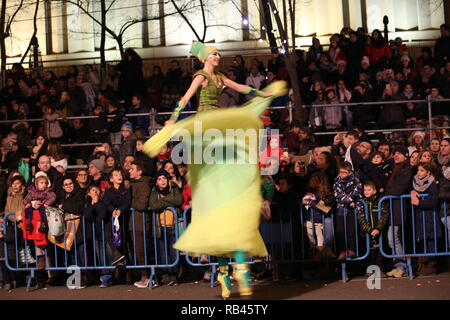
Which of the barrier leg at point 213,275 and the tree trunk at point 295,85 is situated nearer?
the barrier leg at point 213,275

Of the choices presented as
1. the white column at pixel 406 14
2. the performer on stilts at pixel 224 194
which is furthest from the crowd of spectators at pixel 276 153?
the white column at pixel 406 14

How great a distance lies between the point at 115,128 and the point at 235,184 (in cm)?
763

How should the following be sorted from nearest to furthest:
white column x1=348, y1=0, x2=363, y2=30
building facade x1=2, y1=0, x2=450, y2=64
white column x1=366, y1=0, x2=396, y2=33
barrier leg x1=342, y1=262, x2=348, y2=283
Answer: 1. barrier leg x1=342, y1=262, x2=348, y2=283
2. building facade x1=2, y1=0, x2=450, y2=64
3. white column x1=366, y1=0, x2=396, y2=33
4. white column x1=348, y1=0, x2=363, y2=30

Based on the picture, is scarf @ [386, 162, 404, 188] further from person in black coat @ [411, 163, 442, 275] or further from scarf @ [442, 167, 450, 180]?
scarf @ [442, 167, 450, 180]

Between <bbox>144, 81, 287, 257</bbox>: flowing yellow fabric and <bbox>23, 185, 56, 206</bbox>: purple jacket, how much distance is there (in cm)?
324

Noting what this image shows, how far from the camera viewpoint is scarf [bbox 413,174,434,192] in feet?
35.7

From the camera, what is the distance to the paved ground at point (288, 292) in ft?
32.0

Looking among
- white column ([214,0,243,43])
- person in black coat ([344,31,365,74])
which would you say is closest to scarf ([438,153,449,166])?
person in black coat ([344,31,365,74])

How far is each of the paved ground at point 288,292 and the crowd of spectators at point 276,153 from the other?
35 centimetres

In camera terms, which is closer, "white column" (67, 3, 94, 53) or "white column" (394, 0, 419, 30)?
"white column" (394, 0, 419, 30)

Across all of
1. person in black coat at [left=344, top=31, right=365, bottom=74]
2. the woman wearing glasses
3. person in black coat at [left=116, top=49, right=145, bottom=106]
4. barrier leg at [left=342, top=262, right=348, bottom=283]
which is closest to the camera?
barrier leg at [left=342, top=262, right=348, bottom=283]

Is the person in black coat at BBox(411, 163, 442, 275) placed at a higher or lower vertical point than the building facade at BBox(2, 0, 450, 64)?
lower

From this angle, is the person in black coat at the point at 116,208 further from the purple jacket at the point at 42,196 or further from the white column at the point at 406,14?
the white column at the point at 406,14

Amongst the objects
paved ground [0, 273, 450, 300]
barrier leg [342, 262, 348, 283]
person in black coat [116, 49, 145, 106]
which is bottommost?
paved ground [0, 273, 450, 300]
